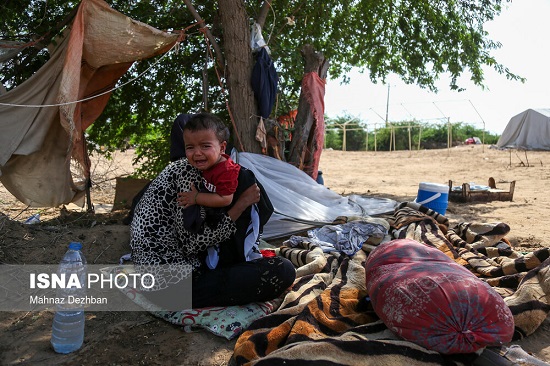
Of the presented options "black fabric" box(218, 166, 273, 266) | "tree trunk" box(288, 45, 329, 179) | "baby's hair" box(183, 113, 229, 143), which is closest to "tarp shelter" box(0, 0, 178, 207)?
"tree trunk" box(288, 45, 329, 179)

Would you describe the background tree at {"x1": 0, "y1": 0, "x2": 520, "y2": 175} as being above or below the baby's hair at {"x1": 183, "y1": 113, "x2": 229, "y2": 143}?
above

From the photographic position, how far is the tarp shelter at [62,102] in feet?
13.2

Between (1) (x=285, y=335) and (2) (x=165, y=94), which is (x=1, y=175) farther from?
(1) (x=285, y=335)

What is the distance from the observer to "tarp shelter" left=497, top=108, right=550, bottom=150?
17.9 metres

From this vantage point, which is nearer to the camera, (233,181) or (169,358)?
(169,358)

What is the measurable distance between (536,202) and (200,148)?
6074 millimetres

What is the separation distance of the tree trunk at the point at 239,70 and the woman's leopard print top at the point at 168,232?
2.41m

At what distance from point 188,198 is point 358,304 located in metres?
1.11

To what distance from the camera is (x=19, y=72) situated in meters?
4.82

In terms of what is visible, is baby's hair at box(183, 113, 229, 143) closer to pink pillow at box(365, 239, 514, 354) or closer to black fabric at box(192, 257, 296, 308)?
black fabric at box(192, 257, 296, 308)

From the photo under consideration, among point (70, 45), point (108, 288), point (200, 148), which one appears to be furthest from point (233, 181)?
point (70, 45)

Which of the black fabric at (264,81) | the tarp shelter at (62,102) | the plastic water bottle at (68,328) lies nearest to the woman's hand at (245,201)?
the plastic water bottle at (68,328)

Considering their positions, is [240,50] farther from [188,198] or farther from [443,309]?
[443,309]

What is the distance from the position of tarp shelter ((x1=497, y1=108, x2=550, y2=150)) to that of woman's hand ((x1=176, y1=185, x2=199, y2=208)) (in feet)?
58.2
